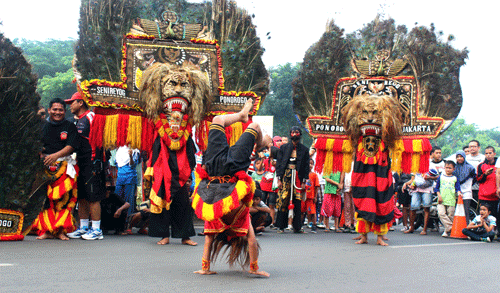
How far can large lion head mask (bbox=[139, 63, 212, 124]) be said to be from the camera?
23.7 ft

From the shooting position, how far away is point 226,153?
4.85 m

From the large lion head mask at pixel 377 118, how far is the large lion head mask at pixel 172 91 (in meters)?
2.31

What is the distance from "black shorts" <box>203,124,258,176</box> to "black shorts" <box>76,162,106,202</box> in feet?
10.1

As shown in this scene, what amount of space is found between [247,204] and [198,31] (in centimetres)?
422

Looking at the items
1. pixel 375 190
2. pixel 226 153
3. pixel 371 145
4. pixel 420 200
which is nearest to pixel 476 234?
pixel 420 200

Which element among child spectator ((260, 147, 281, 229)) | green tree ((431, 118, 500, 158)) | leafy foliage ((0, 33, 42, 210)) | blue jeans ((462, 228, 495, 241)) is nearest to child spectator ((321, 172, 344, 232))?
child spectator ((260, 147, 281, 229))

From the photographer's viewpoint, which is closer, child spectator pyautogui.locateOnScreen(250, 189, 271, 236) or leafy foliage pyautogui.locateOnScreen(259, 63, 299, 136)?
child spectator pyautogui.locateOnScreen(250, 189, 271, 236)

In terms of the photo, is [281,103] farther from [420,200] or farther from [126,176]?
[126,176]

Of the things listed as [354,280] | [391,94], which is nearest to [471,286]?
[354,280]

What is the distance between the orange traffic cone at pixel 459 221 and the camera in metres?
9.73

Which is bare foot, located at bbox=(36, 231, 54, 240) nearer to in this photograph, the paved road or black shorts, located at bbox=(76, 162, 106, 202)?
the paved road

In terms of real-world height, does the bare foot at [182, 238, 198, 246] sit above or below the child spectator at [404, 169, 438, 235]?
below

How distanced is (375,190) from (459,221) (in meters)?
2.74

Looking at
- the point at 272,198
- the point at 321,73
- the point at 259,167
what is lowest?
the point at 272,198
